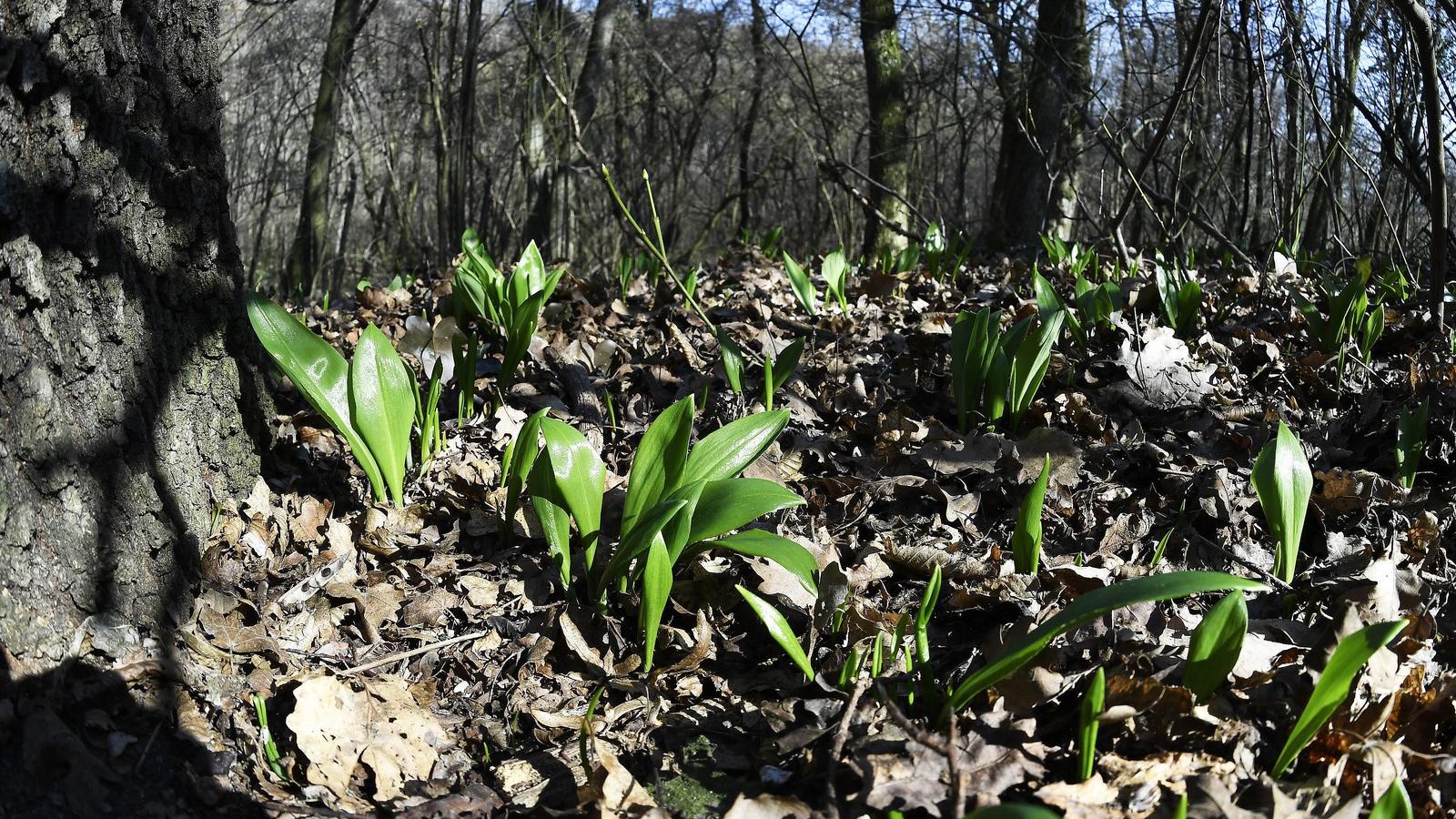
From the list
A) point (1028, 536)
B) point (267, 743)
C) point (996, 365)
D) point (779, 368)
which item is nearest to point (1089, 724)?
point (1028, 536)

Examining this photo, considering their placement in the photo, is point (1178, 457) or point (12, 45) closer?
point (12, 45)

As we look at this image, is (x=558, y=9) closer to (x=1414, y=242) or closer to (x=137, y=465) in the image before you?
(x=1414, y=242)

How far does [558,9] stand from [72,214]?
5.87 m

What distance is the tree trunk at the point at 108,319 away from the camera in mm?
1504

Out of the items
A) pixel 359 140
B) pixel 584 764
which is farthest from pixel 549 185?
pixel 584 764

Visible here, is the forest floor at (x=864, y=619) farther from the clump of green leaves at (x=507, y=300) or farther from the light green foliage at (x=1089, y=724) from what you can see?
the clump of green leaves at (x=507, y=300)

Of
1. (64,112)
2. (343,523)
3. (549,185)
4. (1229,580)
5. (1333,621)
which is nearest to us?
(1229,580)

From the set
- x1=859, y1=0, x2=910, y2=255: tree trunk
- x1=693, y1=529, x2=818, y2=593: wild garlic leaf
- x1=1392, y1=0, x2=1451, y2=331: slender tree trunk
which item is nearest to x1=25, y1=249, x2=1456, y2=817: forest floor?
x1=693, y1=529, x2=818, y2=593: wild garlic leaf

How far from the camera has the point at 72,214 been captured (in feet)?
→ 5.26

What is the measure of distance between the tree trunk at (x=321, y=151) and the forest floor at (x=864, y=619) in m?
6.87

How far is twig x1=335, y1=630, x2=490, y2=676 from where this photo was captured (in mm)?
1690

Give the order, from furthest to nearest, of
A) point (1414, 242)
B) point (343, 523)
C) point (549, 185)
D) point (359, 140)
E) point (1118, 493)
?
point (359, 140) → point (549, 185) → point (1414, 242) → point (1118, 493) → point (343, 523)

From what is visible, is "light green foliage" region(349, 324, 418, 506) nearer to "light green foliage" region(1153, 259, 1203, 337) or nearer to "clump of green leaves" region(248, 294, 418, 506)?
"clump of green leaves" region(248, 294, 418, 506)

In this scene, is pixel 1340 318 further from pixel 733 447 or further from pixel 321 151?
pixel 321 151
